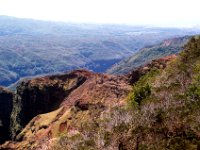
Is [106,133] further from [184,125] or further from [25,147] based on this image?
[25,147]

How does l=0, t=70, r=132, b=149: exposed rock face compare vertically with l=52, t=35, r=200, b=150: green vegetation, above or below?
below

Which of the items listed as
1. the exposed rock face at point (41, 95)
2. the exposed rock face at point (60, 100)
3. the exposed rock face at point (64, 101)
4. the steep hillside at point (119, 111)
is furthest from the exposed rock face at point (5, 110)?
the steep hillside at point (119, 111)

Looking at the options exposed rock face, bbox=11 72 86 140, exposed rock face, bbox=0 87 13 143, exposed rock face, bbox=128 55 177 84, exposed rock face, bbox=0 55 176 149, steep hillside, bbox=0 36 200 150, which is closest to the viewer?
steep hillside, bbox=0 36 200 150

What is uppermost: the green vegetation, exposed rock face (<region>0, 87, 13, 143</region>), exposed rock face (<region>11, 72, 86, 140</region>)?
the green vegetation

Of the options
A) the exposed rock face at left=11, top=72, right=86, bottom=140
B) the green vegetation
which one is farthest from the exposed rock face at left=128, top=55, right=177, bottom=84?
the green vegetation

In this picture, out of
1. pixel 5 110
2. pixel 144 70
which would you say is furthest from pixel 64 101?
pixel 5 110

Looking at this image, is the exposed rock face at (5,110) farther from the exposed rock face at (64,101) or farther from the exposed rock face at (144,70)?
the exposed rock face at (144,70)

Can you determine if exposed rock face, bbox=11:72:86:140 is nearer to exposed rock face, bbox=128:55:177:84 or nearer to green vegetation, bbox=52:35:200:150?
exposed rock face, bbox=128:55:177:84

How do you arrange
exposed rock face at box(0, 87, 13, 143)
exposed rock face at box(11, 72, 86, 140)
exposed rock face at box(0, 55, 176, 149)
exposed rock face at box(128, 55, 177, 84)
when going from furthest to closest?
exposed rock face at box(0, 87, 13, 143)
exposed rock face at box(11, 72, 86, 140)
exposed rock face at box(128, 55, 177, 84)
exposed rock face at box(0, 55, 176, 149)

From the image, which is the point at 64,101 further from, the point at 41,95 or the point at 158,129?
the point at 158,129
